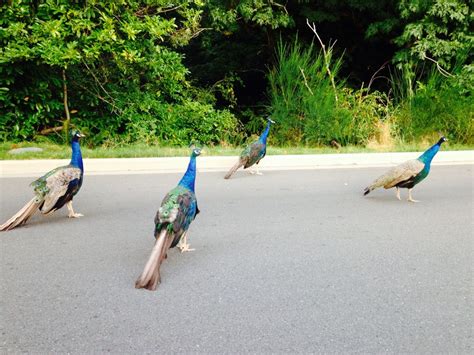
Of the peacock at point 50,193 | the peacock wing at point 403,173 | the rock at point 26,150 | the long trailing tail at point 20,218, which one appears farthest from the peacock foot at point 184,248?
the rock at point 26,150

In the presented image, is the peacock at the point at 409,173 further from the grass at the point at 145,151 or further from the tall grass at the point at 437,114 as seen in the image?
the tall grass at the point at 437,114

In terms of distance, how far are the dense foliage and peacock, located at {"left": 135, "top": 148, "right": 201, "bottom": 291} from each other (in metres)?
7.57

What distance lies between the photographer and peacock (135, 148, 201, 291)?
3816mm

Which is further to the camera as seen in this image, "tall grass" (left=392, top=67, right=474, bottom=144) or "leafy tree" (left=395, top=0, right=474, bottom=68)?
"leafy tree" (left=395, top=0, right=474, bottom=68)

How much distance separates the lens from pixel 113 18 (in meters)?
12.3

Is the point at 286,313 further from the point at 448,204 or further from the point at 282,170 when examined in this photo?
the point at 282,170

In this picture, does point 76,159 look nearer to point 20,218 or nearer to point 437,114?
point 20,218

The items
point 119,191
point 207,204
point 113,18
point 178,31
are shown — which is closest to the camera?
point 207,204

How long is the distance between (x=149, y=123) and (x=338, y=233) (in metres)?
9.12

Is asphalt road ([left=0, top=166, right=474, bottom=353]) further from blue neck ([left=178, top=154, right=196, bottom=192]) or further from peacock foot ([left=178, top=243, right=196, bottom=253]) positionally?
blue neck ([left=178, top=154, right=196, bottom=192])

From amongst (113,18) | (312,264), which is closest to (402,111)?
(113,18)

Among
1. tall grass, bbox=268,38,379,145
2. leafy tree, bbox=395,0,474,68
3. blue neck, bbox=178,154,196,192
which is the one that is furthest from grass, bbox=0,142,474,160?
blue neck, bbox=178,154,196,192

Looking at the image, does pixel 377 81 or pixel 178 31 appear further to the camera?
pixel 377 81

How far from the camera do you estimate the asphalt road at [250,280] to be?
10.4 feet
